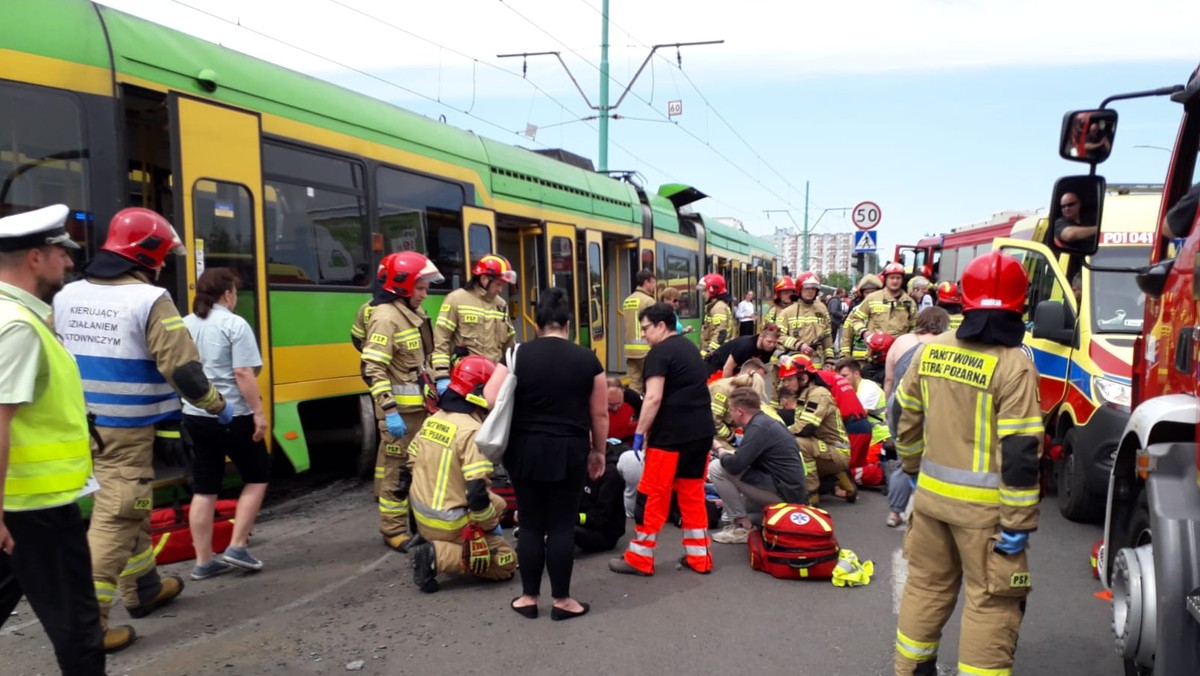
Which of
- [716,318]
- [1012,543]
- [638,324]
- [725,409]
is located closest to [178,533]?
[725,409]

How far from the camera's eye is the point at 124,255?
158 inches

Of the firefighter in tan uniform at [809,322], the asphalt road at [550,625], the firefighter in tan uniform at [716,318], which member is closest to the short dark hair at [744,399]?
the asphalt road at [550,625]

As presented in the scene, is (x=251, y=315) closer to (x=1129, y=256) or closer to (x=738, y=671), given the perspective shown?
(x=738, y=671)

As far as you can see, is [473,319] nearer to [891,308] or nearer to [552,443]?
[552,443]

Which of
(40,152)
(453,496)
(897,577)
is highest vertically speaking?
(40,152)

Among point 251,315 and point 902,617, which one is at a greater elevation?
point 251,315

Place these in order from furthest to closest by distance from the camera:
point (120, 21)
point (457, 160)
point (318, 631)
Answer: point (457, 160)
point (120, 21)
point (318, 631)

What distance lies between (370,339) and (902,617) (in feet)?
12.1

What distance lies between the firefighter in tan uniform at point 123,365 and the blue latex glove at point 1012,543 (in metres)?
3.42

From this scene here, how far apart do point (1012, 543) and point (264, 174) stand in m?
5.40

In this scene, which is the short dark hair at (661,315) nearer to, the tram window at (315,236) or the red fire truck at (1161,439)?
the red fire truck at (1161,439)

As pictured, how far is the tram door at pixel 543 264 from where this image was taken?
10555mm

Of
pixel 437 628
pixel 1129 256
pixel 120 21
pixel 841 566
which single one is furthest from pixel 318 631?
pixel 1129 256

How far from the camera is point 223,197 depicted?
235 inches
